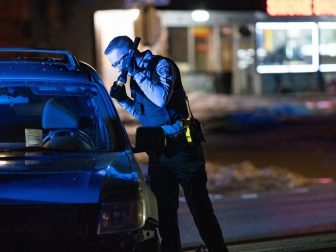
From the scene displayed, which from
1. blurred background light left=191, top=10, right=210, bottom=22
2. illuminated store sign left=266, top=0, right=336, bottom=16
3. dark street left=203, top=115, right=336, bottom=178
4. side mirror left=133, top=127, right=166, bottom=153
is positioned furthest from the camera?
blurred background light left=191, top=10, right=210, bottom=22

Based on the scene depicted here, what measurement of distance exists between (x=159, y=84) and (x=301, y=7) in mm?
19307

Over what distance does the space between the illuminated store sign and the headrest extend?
18.8m

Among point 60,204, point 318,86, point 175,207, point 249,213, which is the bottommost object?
point 318,86

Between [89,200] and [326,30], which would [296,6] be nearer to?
[326,30]

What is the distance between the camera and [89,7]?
1950 centimetres

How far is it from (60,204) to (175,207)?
171 cm

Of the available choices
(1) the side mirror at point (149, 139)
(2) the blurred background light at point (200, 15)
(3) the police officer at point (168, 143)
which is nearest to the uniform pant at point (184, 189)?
(3) the police officer at point (168, 143)

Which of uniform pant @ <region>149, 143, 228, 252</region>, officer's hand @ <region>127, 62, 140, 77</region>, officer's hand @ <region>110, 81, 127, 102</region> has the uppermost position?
officer's hand @ <region>127, 62, 140, 77</region>

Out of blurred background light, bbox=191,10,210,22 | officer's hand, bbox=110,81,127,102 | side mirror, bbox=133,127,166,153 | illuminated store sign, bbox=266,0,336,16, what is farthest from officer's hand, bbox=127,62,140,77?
blurred background light, bbox=191,10,210,22

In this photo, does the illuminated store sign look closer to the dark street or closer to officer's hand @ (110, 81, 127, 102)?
the dark street

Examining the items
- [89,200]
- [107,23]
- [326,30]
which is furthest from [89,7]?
[89,200]

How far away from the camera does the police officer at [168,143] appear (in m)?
5.09

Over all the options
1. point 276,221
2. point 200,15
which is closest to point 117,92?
point 276,221

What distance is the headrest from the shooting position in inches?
201
